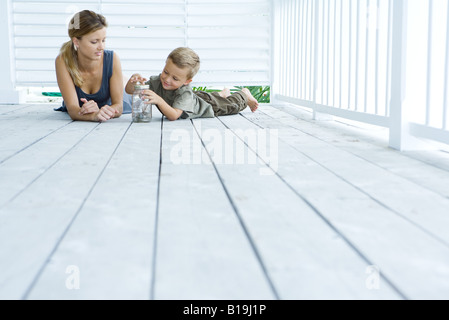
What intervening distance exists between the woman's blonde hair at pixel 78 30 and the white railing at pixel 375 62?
140 centimetres

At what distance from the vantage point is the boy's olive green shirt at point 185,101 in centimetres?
348

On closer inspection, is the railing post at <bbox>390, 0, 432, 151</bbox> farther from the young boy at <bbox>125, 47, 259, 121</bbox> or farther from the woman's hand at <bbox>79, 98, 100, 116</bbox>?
the woman's hand at <bbox>79, 98, 100, 116</bbox>

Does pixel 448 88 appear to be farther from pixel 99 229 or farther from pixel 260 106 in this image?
pixel 260 106

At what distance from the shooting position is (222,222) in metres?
1.18

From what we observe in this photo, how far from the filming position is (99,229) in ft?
3.72

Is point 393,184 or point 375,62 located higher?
point 375,62

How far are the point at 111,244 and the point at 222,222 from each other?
254 mm

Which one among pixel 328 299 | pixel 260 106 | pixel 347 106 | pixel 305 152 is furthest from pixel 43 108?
pixel 328 299

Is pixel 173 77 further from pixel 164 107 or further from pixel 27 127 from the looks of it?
pixel 27 127

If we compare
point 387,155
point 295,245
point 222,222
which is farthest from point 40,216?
point 387,155

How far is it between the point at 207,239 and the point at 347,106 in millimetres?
2281

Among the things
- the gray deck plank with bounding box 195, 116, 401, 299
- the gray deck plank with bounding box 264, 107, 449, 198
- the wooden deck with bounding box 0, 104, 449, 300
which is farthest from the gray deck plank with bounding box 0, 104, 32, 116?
the gray deck plank with bounding box 195, 116, 401, 299

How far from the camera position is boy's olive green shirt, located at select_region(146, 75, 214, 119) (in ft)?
11.4

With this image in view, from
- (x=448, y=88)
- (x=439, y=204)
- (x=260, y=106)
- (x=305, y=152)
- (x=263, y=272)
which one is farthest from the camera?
(x=260, y=106)
